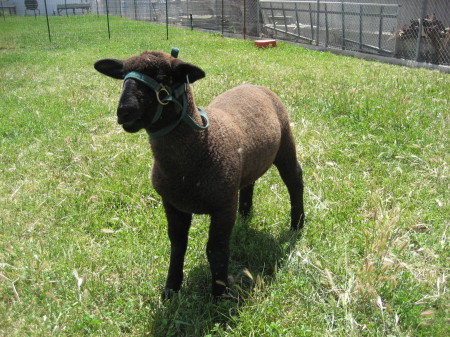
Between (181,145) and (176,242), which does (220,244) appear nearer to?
(176,242)

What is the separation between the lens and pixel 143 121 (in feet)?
8.82

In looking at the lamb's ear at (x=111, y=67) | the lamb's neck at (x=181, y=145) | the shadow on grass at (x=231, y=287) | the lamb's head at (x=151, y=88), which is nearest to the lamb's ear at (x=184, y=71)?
the lamb's head at (x=151, y=88)

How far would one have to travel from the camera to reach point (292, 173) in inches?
163

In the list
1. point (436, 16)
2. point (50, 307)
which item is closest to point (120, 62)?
point (50, 307)

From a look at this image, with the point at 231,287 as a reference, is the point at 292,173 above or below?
above

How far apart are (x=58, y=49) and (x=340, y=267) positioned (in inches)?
634

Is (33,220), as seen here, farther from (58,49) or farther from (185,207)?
(58,49)

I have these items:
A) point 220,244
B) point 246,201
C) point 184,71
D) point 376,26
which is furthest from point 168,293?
point 376,26

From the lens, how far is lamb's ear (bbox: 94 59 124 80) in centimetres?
289

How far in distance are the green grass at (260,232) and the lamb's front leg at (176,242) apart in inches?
5.6

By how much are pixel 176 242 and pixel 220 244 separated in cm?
38

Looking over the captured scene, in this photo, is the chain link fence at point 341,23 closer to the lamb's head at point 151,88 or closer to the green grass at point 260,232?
the green grass at point 260,232

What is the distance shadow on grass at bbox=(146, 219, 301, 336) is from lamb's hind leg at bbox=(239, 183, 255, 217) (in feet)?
0.62

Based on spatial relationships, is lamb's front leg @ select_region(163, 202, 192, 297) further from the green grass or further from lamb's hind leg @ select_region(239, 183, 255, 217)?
lamb's hind leg @ select_region(239, 183, 255, 217)
